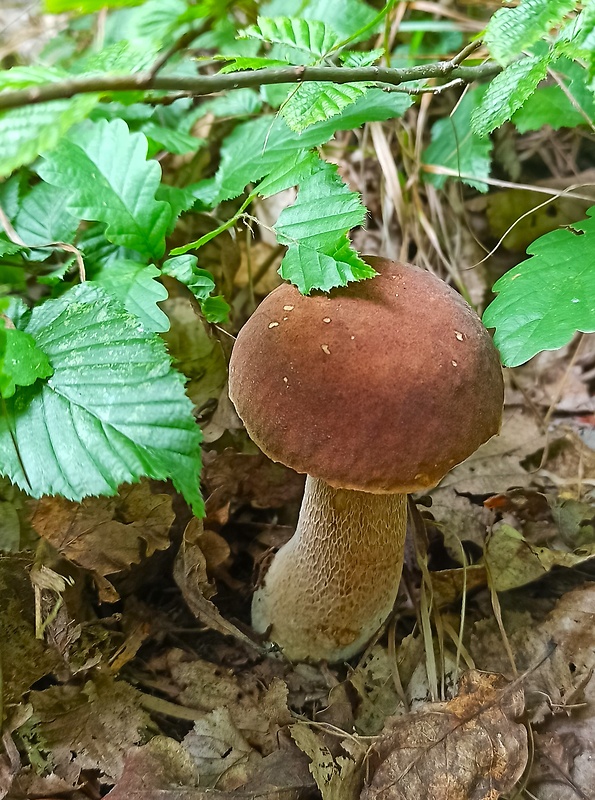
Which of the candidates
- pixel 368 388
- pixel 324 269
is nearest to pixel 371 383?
pixel 368 388

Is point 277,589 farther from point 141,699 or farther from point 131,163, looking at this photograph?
point 131,163

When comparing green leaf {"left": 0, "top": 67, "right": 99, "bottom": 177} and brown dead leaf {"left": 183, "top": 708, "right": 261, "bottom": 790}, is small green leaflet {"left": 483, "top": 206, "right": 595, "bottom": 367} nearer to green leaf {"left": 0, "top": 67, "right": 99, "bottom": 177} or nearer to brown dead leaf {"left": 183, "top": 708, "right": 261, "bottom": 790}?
green leaf {"left": 0, "top": 67, "right": 99, "bottom": 177}

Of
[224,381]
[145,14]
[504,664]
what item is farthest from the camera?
[224,381]

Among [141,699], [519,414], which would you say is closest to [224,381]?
[141,699]

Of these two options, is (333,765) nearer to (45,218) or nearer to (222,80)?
(222,80)

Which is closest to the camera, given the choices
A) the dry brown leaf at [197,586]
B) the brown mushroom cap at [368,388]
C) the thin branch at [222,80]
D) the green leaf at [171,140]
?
the thin branch at [222,80]

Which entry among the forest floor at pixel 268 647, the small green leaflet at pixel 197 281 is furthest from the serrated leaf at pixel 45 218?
the forest floor at pixel 268 647

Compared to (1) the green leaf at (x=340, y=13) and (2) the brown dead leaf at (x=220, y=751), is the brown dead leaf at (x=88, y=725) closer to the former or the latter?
(2) the brown dead leaf at (x=220, y=751)
